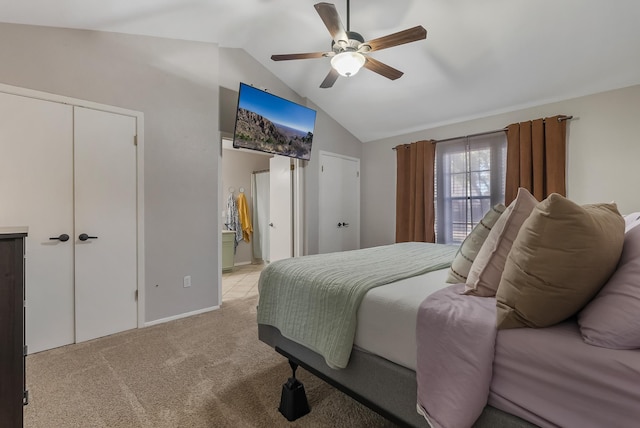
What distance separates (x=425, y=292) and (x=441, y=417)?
0.46m

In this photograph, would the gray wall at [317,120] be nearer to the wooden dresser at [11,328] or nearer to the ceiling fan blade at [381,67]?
the ceiling fan blade at [381,67]

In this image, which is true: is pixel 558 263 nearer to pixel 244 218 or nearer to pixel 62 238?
pixel 62 238

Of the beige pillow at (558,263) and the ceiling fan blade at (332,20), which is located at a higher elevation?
the ceiling fan blade at (332,20)

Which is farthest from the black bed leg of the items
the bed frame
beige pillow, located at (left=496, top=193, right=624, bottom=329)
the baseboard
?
the baseboard

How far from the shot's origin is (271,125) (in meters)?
3.53

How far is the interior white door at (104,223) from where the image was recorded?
2.49m

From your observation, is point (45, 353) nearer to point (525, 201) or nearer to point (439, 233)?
point (525, 201)

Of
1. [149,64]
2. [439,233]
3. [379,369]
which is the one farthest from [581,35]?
[149,64]

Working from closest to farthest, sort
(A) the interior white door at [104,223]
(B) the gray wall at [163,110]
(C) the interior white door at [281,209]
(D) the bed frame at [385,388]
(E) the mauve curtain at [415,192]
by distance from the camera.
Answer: (D) the bed frame at [385,388] → (B) the gray wall at [163,110] → (A) the interior white door at [104,223] → (E) the mauve curtain at [415,192] → (C) the interior white door at [281,209]

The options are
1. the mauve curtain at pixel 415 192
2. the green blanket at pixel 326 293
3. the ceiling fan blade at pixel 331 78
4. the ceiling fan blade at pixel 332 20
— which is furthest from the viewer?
the mauve curtain at pixel 415 192

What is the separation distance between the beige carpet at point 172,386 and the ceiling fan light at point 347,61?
2.23 meters

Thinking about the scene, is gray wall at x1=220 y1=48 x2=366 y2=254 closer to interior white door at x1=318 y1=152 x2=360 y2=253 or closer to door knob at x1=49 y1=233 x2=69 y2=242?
interior white door at x1=318 y1=152 x2=360 y2=253

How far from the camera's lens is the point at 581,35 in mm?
2568

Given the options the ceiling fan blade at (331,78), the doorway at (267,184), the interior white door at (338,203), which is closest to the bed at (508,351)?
the ceiling fan blade at (331,78)
